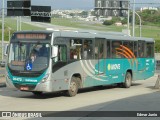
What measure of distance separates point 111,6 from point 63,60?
23.6 meters

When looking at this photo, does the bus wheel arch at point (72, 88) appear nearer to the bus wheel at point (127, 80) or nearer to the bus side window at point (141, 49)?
the bus wheel at point (127, 80)

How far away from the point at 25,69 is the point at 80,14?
5658cm

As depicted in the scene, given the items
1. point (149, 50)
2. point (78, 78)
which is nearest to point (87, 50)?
point (78, 78)

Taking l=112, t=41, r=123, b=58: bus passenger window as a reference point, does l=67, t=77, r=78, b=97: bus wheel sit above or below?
below

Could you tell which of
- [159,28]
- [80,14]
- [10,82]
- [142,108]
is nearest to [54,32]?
[10,82]

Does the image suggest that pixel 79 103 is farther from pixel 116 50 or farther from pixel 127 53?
pixel 127 53

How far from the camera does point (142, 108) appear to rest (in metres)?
15.7

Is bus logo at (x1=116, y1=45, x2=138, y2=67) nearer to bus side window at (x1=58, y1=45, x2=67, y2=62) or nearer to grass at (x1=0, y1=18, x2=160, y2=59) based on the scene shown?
bus side window at (x1=58, y1=45, x2=67, y2=62)

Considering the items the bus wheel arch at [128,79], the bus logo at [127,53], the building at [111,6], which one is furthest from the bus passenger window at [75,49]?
the building at [111,6]

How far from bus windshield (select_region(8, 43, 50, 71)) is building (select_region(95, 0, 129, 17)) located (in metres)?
23.6

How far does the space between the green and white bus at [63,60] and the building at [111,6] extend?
17.7 metres

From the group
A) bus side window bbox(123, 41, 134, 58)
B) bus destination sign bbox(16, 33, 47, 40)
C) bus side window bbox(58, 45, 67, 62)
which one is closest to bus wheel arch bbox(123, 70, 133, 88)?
bus side window bbox(123, 41, 134, 58)

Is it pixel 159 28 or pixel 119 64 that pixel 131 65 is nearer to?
pixel 119 64

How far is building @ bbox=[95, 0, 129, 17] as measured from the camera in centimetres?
4231
